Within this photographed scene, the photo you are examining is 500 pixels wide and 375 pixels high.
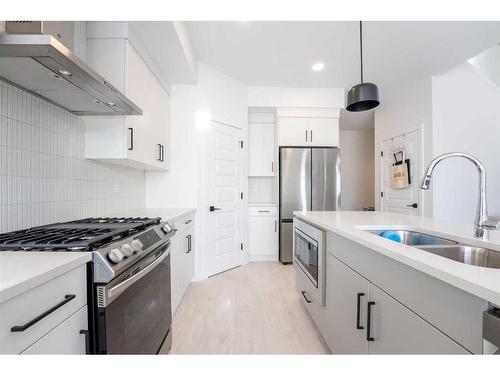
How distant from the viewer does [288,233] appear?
12.2ft

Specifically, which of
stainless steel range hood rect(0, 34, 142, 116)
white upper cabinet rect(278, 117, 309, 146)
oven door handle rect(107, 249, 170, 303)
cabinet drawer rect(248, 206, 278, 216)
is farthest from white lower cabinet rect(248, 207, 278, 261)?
stainless steel range hood rect(0, 34, 142, 116)

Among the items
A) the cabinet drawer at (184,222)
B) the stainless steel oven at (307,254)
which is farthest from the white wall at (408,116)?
the cabinet drawer at (184,222)

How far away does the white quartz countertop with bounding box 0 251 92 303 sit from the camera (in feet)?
1.87

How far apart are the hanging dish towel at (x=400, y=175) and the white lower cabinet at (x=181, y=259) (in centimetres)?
313

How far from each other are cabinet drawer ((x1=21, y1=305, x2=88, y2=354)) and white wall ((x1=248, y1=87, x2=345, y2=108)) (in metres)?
3.50

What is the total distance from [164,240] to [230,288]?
1467 mm

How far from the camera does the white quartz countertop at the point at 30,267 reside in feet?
1.87

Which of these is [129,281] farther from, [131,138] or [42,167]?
[131,138]

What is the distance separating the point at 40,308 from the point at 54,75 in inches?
39.6

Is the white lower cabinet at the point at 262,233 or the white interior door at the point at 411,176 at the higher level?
the white interior door at the point at 411,176

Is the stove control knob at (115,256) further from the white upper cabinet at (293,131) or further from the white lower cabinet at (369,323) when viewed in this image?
the white upper cabinet at (293,131)

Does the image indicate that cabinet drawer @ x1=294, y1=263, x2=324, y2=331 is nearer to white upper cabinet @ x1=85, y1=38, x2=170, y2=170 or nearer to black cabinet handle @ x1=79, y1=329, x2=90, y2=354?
black cabinet handle @ x1=79, y1=329, x2=90, y2=354
